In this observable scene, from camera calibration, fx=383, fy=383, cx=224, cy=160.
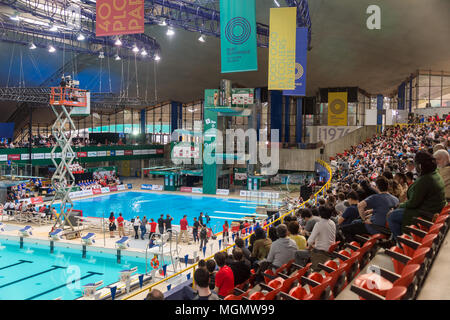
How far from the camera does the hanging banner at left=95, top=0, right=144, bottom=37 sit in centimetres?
1305

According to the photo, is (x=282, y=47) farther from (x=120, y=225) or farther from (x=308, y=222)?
(x=120, y=225)

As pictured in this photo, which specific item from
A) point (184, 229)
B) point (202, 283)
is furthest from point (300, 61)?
point (202, 283)

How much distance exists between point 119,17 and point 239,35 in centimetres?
430

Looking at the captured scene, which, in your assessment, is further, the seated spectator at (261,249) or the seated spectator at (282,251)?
the seated spectator at (261,249)

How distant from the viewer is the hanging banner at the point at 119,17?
13.1 meters

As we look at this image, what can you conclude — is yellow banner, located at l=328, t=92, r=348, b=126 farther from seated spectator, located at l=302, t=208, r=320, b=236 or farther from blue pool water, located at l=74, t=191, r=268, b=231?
seated spectator, located at l=302, t=208, r=320, b=236

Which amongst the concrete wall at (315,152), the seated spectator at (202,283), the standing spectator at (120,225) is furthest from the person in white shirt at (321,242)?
the concrete wall at (315,152)

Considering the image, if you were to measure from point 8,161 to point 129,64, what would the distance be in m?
13.1

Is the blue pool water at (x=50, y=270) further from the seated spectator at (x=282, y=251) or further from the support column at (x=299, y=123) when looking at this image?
the support column at (x=299, y=123)

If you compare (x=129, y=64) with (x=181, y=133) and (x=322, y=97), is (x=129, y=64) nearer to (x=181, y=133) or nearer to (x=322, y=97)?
(x=181, y=133)

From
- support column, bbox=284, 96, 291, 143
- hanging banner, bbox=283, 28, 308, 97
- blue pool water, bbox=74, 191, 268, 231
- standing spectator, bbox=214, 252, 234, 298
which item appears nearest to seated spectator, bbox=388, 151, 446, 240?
standing spectator, bbox=214, 252, 234, 298

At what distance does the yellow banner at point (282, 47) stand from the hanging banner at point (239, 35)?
1221 mm

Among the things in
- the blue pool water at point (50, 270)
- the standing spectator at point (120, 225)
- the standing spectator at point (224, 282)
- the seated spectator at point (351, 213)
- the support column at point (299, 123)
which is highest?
the support column at point (299, 123)

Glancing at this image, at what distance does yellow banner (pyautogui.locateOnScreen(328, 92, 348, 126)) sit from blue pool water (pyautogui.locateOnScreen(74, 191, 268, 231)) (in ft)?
50.0
